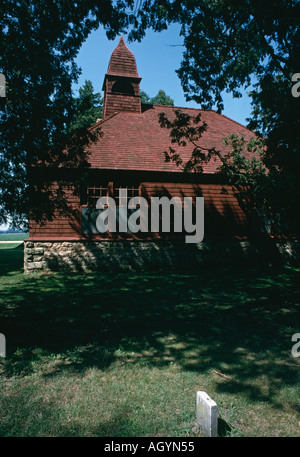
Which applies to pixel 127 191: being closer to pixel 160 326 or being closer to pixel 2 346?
pixel 160 326

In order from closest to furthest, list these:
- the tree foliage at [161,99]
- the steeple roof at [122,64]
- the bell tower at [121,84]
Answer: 1. the bell tower at [121,84]
2. the steeple roof at [122,64]
3. the tree foliage at [161,99]

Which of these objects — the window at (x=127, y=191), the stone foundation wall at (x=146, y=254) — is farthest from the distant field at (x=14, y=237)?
the window at (x=127, y=191)

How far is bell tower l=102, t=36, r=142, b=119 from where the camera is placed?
16469 mm

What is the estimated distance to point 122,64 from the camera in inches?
679

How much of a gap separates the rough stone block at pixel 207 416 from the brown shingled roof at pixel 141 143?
996 cm

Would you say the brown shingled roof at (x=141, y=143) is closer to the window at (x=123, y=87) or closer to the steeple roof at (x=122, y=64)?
the window at (x=123, y=87)

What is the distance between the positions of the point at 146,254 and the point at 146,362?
26.3 feet

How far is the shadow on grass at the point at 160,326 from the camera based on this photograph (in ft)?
12.9

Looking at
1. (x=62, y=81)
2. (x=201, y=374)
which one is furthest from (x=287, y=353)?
(x=62, y=81)

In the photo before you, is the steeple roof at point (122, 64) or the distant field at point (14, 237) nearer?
the steeple roof at point (122, 64)

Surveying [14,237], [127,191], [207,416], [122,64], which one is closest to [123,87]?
[122,64]

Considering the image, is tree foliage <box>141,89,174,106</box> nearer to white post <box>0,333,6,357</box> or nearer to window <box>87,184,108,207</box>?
window <box>87,184,108,207</box>

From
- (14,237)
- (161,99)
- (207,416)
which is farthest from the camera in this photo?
(14,237)

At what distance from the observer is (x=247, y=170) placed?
8.02 meters
